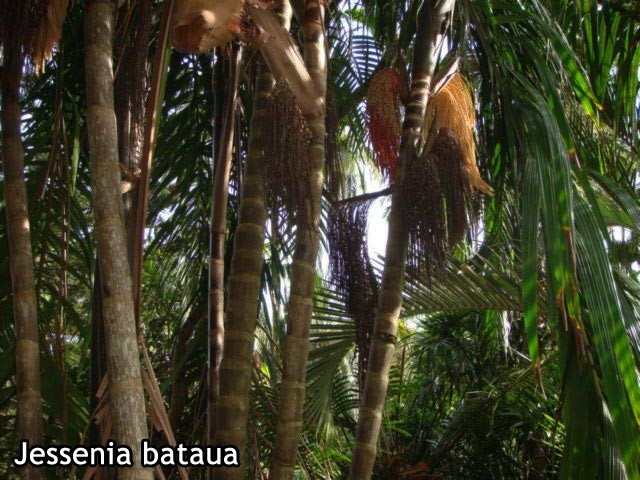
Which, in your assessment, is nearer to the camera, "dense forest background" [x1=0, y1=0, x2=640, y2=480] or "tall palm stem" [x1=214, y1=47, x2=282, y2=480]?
"dense forest background" [x1=0, y1=0, x2=640, y2=480]

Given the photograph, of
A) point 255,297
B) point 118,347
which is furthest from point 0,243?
point 118,347

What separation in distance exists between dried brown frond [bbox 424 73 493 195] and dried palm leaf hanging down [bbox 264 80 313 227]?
0.51 m

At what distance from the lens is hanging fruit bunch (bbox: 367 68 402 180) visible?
2096 mm

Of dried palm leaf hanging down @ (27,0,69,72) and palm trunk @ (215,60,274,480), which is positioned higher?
dried palm leaf hanging down @ (27,0,69,72)

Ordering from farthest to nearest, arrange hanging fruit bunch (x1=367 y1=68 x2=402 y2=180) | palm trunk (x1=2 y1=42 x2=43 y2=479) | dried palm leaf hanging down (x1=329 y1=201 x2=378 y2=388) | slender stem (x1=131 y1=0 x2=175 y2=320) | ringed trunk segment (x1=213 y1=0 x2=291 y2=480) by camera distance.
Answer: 1. hanging fruit bunch (x1=367 y1=68 x2=402 y2=180)
2. dried palm leaf hanging down (x1=329 y1=201 x2=378 y2=388)
3. ringed trunk segment (x1=213 y1=0 x2=291 y2=480)
4. palm trunk (x1=2 y1=42 x2=43 y2=479)
5. slender stem (x1=131 y1=0 x2=175 y2=320)

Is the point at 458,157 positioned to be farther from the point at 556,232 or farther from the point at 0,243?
the point at 0,243

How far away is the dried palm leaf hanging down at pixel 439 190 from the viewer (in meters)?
1.91

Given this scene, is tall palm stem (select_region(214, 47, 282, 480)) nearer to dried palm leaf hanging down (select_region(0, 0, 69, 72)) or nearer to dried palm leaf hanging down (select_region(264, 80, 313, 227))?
dried palm leaf hanging down (select_region(264, 80, 313, 227))

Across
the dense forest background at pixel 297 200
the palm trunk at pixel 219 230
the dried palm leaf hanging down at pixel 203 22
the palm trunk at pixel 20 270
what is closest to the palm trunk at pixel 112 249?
the dense forest background at pixel 297 200

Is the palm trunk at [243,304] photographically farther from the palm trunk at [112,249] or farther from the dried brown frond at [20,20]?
the dried brown frond at [20,20]

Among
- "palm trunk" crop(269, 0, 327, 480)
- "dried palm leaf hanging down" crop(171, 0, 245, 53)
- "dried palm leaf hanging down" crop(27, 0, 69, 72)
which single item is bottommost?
"palm trunk" crop(269, 0, 327, 480)

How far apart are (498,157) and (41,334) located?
1.54 metres

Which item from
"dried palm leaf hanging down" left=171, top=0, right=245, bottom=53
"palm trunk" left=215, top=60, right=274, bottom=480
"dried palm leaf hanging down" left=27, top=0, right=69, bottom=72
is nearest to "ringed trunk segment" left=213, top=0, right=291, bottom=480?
"palm trunk" left=215, top=60, right=274, bottom=480

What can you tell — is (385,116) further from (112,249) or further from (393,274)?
(112,249)
